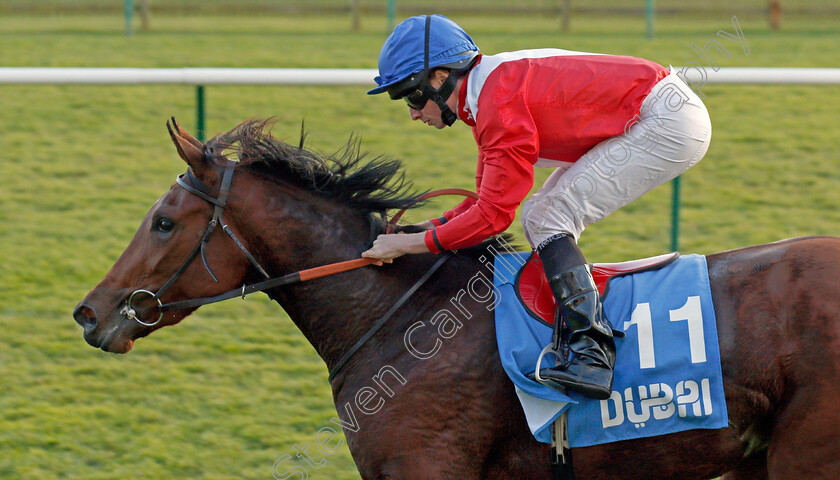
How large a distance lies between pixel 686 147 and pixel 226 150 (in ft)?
4.76

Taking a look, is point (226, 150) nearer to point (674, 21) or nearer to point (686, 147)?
point (686, 147)

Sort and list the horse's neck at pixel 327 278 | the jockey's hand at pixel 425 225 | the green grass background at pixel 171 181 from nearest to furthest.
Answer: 1. the horse's neck at pixel 327 278
2. the jockey's hand at pixel 425 225
3. the green grass background at pixel 171 181

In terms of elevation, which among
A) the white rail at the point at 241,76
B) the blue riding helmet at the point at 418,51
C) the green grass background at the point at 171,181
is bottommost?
the green grass background at the point at 171,181

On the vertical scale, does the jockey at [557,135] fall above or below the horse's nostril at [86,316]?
above

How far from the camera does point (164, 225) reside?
266cm

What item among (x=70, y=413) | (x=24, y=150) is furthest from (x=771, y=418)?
(x=24, y=150)

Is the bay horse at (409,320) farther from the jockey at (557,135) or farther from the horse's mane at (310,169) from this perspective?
the jockey at (557,135)

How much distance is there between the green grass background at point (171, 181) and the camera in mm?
3969

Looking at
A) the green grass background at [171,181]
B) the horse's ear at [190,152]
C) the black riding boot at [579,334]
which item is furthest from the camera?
the green grass background at [171,181]

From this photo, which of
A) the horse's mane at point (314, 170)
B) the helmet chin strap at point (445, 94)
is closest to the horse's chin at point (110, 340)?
the horse's mane at point (314, 170)

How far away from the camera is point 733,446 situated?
2.53 meters

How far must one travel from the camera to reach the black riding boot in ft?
8.03

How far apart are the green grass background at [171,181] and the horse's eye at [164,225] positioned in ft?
1.82

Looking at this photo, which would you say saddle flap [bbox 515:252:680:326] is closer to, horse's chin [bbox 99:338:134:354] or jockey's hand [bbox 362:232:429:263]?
jockey's hand [bbox 362:232:429:263]
